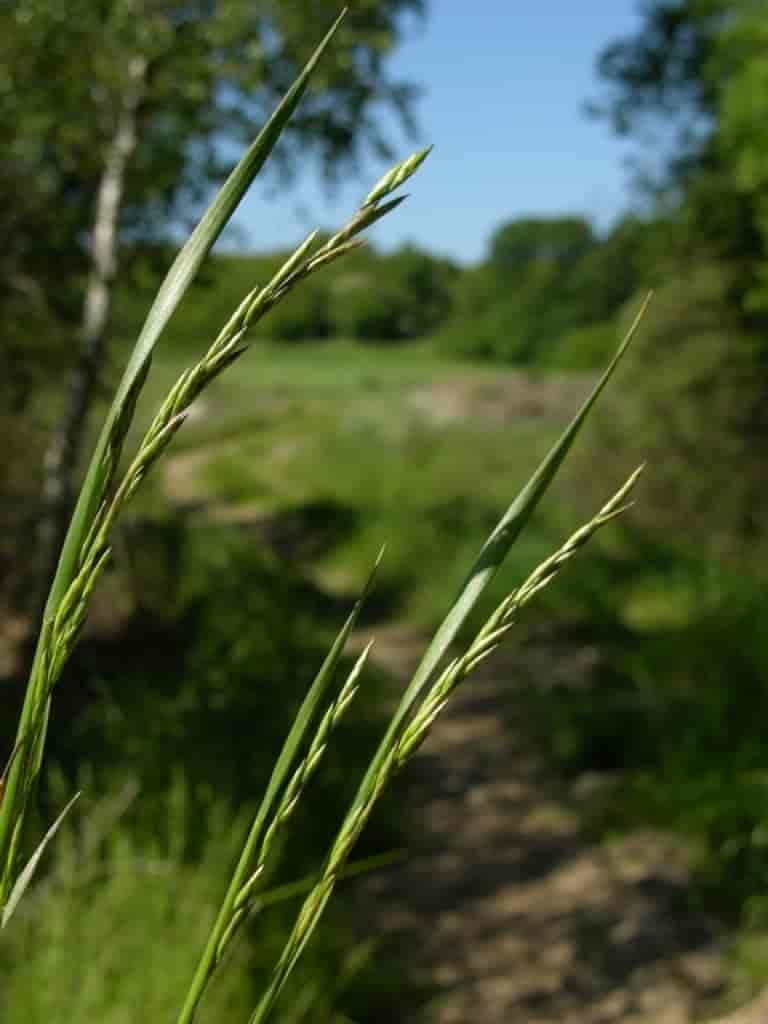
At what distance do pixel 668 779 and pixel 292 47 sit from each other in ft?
10.5

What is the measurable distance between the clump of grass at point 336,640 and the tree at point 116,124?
4334mm

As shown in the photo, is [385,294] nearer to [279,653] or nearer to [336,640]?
[279,653]

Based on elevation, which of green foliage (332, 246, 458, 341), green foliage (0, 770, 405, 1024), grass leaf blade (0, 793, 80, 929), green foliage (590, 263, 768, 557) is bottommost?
green foliage (332, 246, 458, 341)

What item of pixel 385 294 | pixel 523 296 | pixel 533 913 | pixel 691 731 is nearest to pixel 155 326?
pixel 533 913

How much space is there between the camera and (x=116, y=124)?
18.6ft

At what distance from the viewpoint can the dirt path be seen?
4.12m

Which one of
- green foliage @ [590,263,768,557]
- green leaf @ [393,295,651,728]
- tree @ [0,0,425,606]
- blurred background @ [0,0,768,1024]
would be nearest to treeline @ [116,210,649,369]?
green foliage @ [590,263,768,557]

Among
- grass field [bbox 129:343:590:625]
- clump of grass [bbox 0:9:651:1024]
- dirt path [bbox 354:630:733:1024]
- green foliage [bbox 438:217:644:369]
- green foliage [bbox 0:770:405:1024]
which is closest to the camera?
clump of grass [bbox 0:9:651:1024]

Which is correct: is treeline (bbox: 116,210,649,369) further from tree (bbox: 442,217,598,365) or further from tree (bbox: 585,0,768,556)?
tree (bbox: 585,0,768,556)

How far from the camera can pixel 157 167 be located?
555cm

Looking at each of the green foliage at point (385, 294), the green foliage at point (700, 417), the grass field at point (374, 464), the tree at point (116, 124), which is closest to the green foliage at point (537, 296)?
the green foliage at point (385, 294)

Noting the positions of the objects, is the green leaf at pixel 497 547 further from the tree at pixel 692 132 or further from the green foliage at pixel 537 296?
the green foliage at pixel 537 296

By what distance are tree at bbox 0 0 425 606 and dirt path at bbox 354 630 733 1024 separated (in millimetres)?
2013

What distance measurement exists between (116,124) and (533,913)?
11.5 feet
